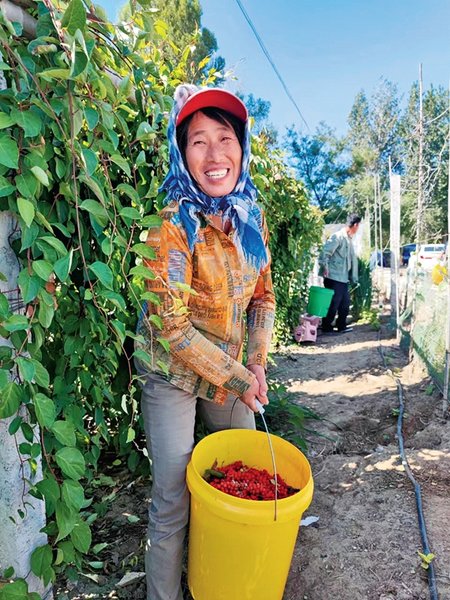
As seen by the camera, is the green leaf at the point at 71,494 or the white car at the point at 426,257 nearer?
the green leaf at the point at 71,494

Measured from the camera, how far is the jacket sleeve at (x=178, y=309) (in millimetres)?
1298

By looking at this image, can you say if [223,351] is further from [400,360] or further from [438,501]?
[400,360]

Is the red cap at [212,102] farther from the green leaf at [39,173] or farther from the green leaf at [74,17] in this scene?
the green leaf at [39,173]

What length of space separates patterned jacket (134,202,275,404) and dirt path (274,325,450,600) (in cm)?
90

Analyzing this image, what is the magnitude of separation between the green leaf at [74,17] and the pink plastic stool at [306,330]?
5263mm

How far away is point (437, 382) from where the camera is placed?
353 cm

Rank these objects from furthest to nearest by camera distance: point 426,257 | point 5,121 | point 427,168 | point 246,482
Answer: point 426,257, point 427,168, point 246,482, point 5,121

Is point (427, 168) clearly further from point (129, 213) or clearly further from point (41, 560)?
point (41, 560)

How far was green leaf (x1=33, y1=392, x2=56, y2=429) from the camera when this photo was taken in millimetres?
909

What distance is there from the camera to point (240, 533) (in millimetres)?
1161

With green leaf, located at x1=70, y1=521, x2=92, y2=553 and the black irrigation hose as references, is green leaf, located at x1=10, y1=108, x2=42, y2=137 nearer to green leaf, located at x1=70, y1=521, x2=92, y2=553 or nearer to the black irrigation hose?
green leaf, located at x1=70, y1=521, x2=92, y2=553

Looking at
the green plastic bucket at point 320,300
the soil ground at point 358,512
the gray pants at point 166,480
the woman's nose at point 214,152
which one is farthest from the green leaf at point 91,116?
the green plastic bucket at point 320,300

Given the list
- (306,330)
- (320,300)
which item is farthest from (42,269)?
(320,300)

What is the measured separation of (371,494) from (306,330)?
3757 millimetres
